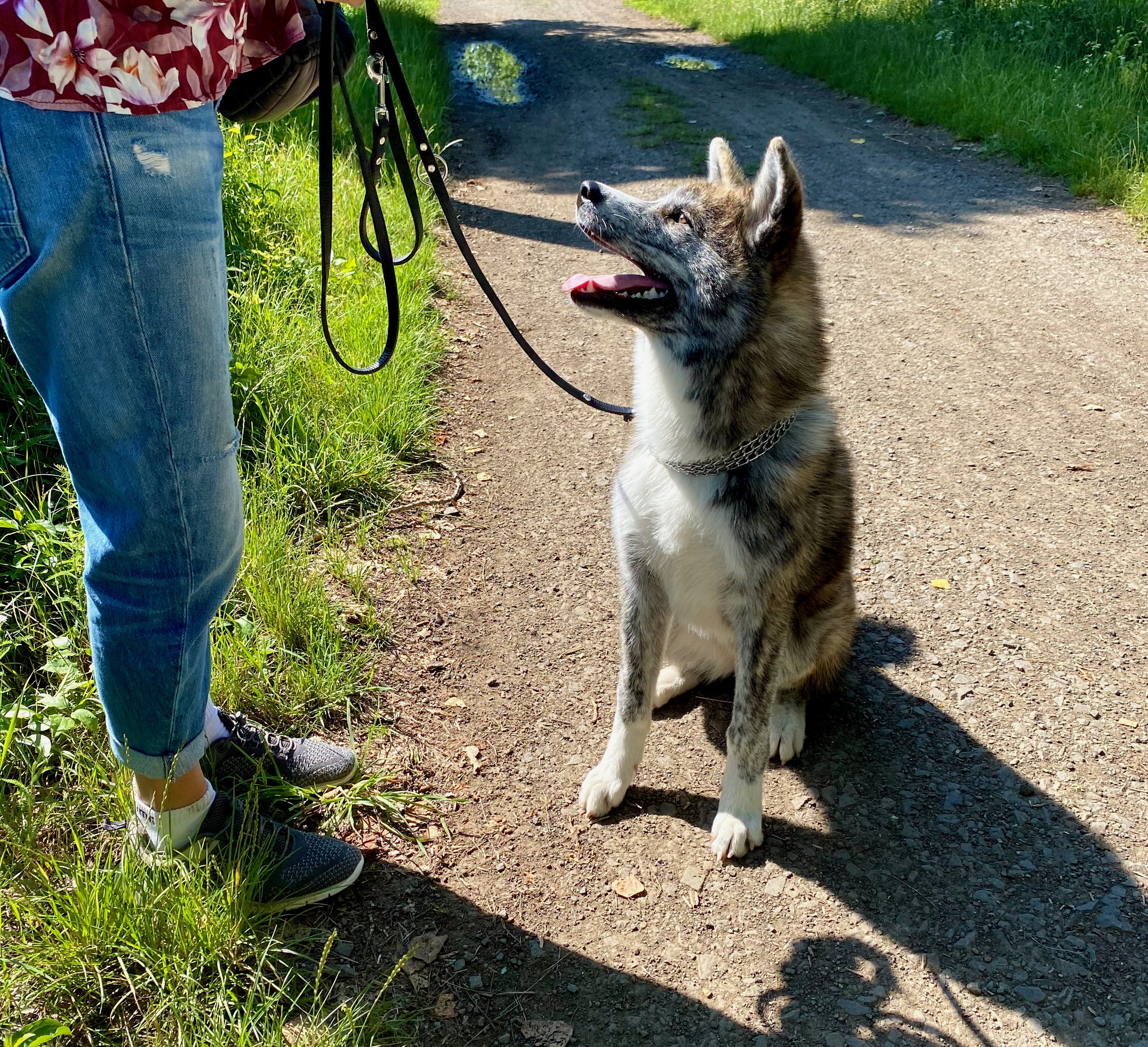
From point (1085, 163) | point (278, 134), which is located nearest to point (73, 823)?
point (278, 134)

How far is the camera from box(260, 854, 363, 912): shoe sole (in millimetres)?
2158

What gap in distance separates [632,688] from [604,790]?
0.97 ft

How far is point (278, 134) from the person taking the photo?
21.1 ft

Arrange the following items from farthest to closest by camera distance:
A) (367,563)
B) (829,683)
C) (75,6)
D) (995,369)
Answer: (995,369)
(367,563)
(829,683)
(75,6)

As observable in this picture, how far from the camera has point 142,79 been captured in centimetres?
149

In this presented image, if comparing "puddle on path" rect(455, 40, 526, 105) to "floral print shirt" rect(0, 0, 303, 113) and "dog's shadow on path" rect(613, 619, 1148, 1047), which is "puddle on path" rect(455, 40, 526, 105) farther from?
"floral print shirt" rect(0, 0, 303, 113)

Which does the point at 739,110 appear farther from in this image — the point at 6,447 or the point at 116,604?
the point at 116,604

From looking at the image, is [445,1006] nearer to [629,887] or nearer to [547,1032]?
[547,1032]

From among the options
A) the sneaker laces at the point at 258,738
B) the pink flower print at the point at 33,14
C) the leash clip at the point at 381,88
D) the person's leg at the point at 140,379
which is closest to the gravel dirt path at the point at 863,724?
the sneaker laces at the point at 258,738

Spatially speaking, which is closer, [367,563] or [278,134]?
[367,563]

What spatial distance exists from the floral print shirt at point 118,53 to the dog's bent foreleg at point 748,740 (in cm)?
173

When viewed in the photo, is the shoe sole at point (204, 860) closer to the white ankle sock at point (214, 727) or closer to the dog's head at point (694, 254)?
the white ankle sock at point (214, 727)

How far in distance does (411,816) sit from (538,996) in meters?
0.63

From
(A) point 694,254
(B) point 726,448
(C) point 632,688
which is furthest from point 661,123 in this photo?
(C) point 632,688
